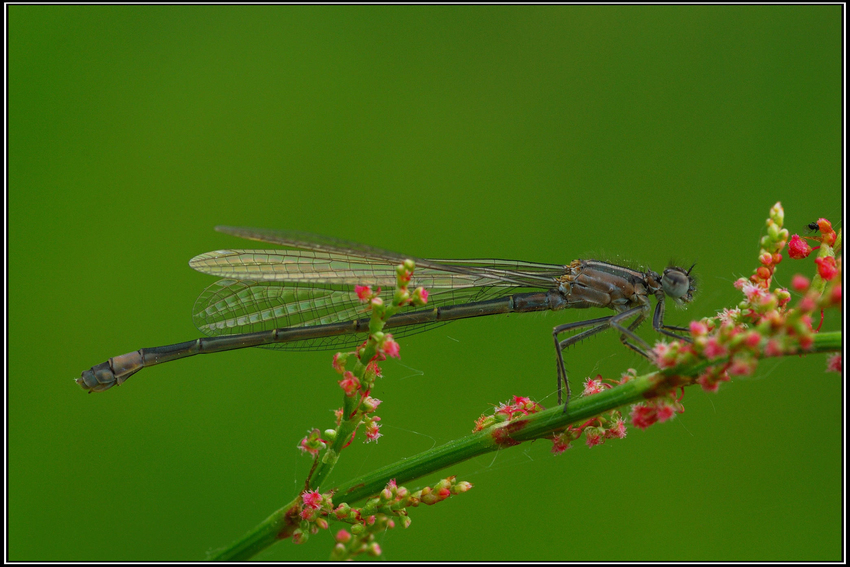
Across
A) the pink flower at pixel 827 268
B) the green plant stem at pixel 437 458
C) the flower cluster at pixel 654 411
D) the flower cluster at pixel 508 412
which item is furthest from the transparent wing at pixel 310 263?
the pink flower at pixel 827 268

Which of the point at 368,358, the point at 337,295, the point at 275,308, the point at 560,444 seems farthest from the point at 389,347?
the point at 275,308

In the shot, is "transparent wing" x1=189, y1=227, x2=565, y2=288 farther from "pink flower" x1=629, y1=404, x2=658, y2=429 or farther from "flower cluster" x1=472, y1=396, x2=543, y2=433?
"pink flower" x1=629, y1=404, x2=658, y2=429

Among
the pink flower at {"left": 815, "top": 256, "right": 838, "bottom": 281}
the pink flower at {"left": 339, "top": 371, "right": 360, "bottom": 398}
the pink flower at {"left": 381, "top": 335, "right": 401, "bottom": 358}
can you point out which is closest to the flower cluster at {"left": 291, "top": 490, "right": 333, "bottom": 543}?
the pink flower at {"left": 339, "top": 371, "right": 360, "bottom": 398}

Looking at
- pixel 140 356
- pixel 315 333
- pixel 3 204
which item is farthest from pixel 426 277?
pixel 3 204

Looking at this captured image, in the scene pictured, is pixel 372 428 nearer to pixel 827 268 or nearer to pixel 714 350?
pixel 714 350

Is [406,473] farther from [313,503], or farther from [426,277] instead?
[426,277]

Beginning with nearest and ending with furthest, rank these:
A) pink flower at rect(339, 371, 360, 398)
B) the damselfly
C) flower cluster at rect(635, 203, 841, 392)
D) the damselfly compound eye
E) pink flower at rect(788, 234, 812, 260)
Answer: flower cluster at rect(635, 203, 841, 392) < pink flower at rect(339, 371, 360, 398) < pink flower at rect(788, 234, 812, 260) < the damselfly < the damselfly compound eye
